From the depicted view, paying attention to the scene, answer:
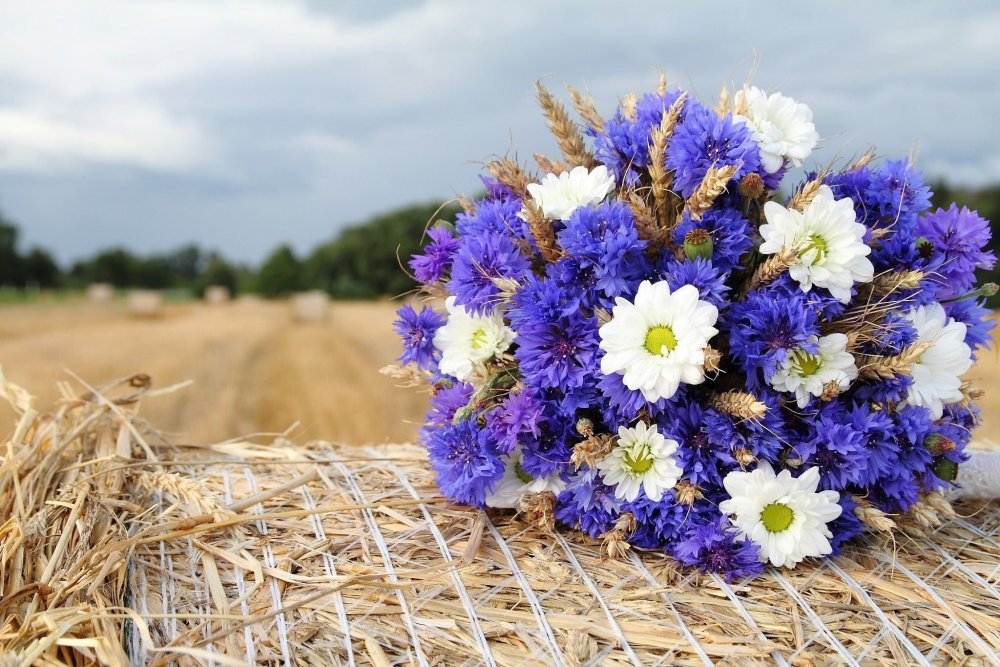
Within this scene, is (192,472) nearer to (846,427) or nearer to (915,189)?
(846,427)

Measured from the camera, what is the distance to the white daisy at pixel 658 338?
4.25 ft

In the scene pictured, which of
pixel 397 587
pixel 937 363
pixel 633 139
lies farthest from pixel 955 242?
pixel 397 587

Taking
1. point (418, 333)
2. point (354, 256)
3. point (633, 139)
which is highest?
point (633, 139)

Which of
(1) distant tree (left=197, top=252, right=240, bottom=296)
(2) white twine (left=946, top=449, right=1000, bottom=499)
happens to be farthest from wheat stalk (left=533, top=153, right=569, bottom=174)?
(1) distant tree (left=197, top=252, right=240, bottom=296)

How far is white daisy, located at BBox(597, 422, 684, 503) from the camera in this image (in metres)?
1.42

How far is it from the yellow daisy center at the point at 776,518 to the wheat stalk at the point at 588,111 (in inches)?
30.5

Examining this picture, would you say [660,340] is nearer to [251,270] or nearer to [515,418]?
[515,418]

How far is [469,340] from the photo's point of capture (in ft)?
5.13

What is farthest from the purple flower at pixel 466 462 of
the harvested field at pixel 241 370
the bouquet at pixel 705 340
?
the harvested field at pixel 241 370

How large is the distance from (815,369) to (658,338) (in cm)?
30

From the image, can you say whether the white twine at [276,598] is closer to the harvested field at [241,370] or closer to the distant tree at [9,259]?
the harvested field at [241,370]

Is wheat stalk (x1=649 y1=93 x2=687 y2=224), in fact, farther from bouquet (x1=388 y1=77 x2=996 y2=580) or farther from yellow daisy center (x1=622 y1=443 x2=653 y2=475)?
yellow daisy center (x1=622 y1=443 x2=653 y2=475)

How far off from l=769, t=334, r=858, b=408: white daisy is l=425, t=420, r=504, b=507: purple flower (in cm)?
52

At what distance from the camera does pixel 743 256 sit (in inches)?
59.3
